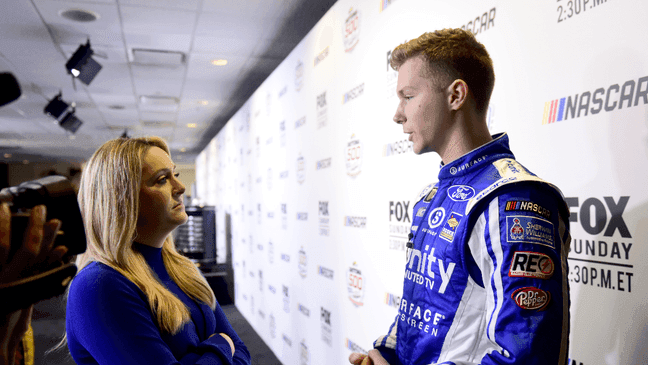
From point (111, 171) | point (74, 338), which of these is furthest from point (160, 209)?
point (74, 338)

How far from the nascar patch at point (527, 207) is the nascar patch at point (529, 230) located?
13 millimetres

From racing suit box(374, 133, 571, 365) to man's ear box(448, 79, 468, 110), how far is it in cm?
12

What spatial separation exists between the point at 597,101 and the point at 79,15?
353 centimetres

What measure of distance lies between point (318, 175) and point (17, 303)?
8.76 feet

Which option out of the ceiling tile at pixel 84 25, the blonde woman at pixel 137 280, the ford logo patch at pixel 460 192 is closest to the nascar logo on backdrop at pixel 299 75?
the ceiling tile at pixel 84 25

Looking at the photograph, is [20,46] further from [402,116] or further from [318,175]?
[402,116]

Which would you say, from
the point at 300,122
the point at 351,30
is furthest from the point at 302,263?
the point at 351,30

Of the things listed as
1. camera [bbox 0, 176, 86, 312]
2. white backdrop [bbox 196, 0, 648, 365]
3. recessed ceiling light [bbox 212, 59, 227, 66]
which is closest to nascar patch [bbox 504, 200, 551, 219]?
white backdrop [bbox 196, 0, 648, 365]

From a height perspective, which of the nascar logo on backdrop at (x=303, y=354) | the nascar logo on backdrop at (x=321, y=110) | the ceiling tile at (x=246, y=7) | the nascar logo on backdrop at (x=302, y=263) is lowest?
the nascar logo on backdrop at (x=303, y=354)

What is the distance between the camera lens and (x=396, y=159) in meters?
2.03

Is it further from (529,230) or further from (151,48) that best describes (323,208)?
(151,48)

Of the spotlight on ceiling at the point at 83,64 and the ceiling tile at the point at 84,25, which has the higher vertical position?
the ceiling tile at the point at 84,25

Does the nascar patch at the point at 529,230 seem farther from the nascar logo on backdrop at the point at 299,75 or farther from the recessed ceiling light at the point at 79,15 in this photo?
the recessed ceiling light at the point at 79,15

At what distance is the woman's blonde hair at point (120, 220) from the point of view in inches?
42.2
